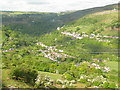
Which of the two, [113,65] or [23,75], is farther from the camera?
[113,65]

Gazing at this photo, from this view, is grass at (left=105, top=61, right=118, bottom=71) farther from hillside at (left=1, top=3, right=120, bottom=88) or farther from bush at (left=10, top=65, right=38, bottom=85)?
bush at (left=10, top=65, right=38, bottom=85)

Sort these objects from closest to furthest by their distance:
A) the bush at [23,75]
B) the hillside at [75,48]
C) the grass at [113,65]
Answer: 1. the bush at [23,75]
2. the hillside at [75,48]
3. the grass at [113,65]

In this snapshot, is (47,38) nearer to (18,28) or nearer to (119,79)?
(18,28)

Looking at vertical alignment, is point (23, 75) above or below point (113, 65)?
above

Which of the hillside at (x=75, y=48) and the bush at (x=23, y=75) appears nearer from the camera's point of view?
the bush at (x=23, y=75)

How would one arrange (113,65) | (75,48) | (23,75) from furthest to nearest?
(75,48), (113,65), (23,75)

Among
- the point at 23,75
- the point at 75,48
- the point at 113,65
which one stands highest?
the point at 23,75

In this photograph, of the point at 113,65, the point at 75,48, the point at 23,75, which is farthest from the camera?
the point at 75,48

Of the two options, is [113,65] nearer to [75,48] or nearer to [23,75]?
[75,48]

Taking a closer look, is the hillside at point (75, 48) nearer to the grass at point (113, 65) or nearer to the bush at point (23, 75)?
the grass at point (113, 65)

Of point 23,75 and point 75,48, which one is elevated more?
point 23,75

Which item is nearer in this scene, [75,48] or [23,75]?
[23,75]

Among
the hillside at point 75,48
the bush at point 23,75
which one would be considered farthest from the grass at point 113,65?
the bush at point 23,75

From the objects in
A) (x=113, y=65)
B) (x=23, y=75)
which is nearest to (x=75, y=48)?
(x=113, y=65)
